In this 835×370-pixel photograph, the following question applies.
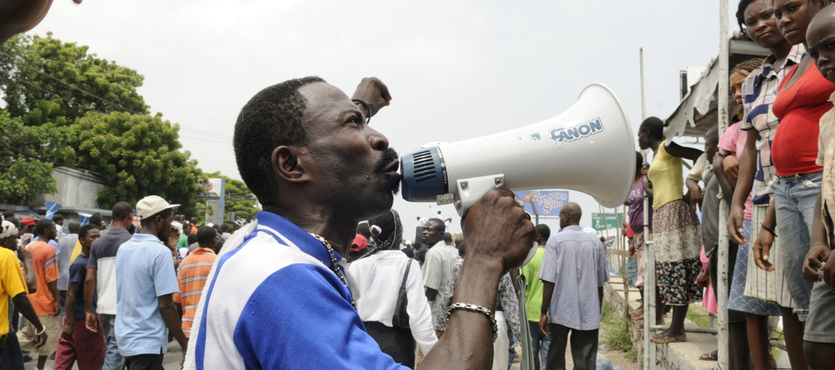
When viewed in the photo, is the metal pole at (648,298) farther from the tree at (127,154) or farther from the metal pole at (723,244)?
the tree at (127,154)

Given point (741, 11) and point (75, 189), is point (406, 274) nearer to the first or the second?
point (741, 11)

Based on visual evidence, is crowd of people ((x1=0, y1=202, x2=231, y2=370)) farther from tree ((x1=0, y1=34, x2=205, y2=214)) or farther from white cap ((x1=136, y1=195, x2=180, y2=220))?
tree ((x1=0, y1=34, x2=205, y2=214))

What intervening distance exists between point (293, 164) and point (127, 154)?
29989mm

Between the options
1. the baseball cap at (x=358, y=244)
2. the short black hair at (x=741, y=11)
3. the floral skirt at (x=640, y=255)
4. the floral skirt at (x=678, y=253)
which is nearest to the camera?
the short black hair at (x=741, y=11)

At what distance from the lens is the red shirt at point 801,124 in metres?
2.37

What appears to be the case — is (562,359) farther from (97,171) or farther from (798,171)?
(97,171)

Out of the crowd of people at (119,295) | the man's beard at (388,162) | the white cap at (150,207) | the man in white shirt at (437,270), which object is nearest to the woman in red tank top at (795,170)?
the man's beard at (388,162)

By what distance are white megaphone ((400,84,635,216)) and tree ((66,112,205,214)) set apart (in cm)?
2915

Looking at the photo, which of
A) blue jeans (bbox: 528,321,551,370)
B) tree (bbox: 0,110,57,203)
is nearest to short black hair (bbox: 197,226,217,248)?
blue jeans (bbox: 528,321,551,370)

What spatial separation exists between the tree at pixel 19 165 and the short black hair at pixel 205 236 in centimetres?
2124

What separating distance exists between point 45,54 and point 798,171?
33631 mm

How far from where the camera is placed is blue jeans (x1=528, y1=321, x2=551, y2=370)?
652 centimetres

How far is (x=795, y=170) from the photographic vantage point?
8.02 ft

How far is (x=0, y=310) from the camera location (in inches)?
172
